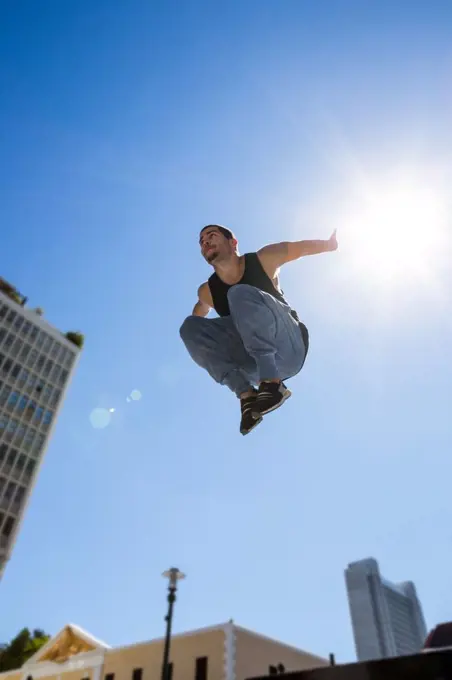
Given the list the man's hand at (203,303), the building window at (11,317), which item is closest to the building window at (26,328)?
the building window at (11,317)

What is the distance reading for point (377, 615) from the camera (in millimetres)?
176250

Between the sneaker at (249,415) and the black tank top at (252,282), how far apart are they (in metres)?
0.76

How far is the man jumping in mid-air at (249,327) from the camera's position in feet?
11.7

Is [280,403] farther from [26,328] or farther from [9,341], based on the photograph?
[26,328]

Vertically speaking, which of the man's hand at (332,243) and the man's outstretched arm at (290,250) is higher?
the man's hand at (332,243)

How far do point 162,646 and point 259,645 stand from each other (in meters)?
4.73

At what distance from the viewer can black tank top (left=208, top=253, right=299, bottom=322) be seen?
3841 millimetres

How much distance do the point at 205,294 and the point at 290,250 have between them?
90 cm

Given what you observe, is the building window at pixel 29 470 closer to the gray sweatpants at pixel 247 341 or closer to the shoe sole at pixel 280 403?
the gray sweatpants at pixel 247 341

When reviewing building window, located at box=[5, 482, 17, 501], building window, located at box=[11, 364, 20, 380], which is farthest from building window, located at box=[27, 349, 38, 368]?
building window, located at box=[5, 482, 17, 501]

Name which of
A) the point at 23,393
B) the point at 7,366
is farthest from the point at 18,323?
the point at 23,393

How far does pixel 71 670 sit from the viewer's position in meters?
28.3

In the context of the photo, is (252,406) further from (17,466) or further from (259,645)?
(17,466)

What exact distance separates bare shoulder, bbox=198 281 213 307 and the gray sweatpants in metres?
0.33
